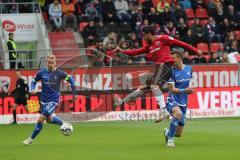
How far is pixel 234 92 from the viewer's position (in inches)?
1260

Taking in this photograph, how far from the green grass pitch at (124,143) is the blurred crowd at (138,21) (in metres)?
8.67

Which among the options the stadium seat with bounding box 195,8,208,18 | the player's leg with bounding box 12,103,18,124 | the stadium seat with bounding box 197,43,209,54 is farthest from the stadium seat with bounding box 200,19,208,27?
the player's leg with bounding box 12,103,18,124

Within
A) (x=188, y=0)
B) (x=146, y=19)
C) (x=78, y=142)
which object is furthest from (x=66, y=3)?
(x=78, y=142)

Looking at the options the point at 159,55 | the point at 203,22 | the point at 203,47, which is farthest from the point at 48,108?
the point at 203,22

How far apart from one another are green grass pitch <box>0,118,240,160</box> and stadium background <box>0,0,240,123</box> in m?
2.68

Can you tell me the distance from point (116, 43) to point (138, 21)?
3.19 metres

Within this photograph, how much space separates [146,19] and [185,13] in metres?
2.41

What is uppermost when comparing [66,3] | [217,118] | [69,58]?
[66,3]

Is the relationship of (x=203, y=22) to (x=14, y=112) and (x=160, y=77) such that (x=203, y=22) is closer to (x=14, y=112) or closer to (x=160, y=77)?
(x=14, y=112)

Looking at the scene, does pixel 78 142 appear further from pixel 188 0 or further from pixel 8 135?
pixel 188 0

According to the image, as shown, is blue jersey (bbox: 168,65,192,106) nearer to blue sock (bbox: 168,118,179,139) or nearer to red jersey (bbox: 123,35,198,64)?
blue sock (bbox: 168,118,179,139)

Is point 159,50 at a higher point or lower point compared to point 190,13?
lower

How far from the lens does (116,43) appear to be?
3541 cm

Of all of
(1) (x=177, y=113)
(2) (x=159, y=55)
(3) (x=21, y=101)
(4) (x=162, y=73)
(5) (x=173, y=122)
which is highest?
(2) (x=159, y=55)
